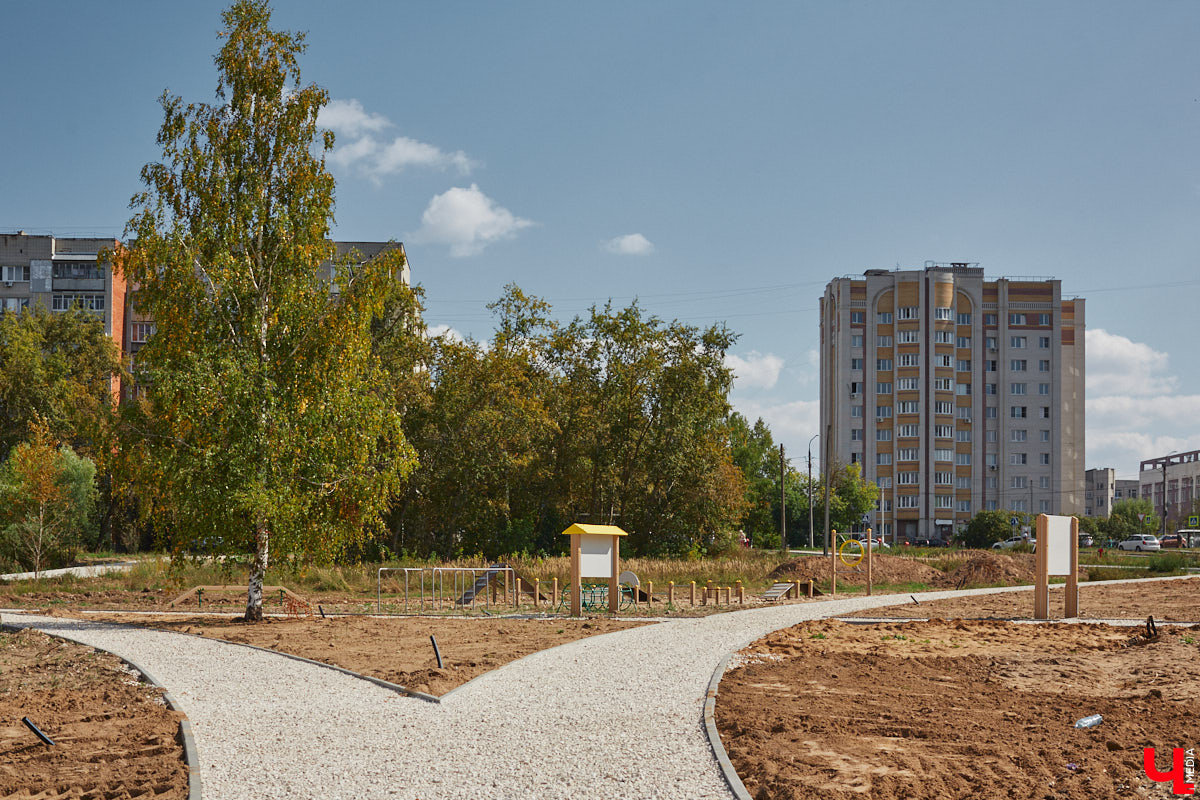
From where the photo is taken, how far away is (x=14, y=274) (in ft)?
248

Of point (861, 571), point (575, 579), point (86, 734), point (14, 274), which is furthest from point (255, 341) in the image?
point (14, 274)

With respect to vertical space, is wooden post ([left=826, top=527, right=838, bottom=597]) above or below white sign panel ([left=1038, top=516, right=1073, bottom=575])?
below

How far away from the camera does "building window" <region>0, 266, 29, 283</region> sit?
2975 inches

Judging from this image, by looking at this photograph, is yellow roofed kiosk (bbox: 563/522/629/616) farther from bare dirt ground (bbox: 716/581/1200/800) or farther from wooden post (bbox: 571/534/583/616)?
bare dirt ground (bbox: 716/581/1200/800)

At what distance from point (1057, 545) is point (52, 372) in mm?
49550

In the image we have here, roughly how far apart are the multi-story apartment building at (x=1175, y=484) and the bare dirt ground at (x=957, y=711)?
13846 cm

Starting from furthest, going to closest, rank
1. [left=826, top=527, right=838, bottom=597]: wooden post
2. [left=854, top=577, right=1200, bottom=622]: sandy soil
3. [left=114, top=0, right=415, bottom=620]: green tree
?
[left=826, top=527, right=838, bottom=597]: wooden post < [left=854, top=577, right=1200, bottom=622]: sandy soil < [left=114, top=0, right=415, bottom=620]: green tree

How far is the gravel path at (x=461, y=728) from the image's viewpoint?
7234 millimetres

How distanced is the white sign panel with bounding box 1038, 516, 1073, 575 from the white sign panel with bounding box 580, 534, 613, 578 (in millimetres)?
9353

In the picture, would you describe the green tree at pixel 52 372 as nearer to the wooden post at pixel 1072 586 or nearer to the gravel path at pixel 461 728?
the gravel path at pixel 461 728

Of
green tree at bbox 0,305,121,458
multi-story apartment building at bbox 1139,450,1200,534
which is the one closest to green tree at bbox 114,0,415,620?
green tree at bbox 0,305,121,458

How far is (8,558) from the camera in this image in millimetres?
35750

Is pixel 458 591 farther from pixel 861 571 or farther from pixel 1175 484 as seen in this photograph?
pixel 1175 484

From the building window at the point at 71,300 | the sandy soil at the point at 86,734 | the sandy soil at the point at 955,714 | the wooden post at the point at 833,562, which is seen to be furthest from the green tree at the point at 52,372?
the sandy soil at the point at 955,714
